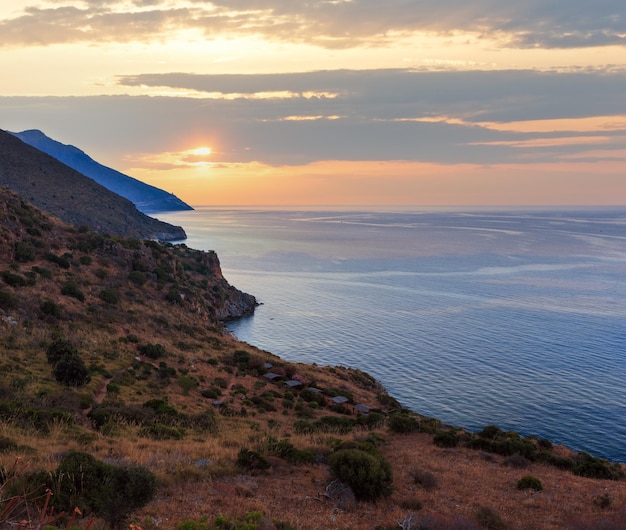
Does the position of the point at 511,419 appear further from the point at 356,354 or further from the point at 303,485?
the point at 303,485

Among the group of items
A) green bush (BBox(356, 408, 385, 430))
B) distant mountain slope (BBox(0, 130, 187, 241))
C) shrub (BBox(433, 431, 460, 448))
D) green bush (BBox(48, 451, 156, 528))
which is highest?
distant mountain slope (BBox(0, 130, 187, 241))

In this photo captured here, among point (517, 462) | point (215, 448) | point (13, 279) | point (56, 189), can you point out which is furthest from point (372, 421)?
point (56, 189)

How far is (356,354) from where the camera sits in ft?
236

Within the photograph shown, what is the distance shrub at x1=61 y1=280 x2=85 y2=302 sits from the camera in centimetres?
5183

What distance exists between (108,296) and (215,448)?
4186cm

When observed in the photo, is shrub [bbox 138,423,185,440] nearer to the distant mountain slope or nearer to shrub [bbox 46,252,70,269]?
shrub [bbox 46,252,70,269]

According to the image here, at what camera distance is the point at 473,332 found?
→ 262 feet

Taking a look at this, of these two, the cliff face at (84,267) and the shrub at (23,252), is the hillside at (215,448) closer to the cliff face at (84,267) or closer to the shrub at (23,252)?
the shrub at (23,252)

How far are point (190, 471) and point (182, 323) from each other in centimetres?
4891

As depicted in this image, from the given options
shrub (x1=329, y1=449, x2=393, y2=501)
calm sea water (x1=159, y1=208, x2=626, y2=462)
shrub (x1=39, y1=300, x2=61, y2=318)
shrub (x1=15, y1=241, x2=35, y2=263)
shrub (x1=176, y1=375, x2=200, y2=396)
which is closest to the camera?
shrub (x1=329, y1=449, x2=393, y2=501)

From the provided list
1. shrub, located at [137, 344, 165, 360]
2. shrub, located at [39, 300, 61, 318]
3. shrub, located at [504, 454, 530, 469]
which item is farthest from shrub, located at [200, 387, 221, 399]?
shrub, located at [504, 454, 530, 469]

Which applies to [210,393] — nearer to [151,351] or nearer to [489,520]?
[151,351]

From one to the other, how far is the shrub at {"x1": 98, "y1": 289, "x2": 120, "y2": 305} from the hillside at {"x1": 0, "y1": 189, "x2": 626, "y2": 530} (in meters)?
1.10

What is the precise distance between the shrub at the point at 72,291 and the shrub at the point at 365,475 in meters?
44.5
